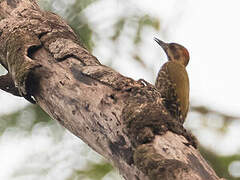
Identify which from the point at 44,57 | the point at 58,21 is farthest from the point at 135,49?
the point at 44,57

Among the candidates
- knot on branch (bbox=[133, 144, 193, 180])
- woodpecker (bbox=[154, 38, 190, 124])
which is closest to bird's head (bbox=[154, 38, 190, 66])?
woodpecker (bbox=[154, 38, 190, 124])

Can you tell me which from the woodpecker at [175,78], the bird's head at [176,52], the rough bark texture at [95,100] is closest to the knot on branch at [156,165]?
the rough bark texture at [95,100]

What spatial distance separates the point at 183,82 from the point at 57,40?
1.96 metres

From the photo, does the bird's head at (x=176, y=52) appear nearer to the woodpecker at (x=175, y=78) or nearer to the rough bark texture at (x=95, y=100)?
the woodpecker at (x=175, y=78)

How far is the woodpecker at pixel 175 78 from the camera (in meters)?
4.88

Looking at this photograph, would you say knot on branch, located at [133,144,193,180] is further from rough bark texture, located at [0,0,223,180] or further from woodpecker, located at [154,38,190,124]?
woodpecker, located at [154,38,190,124]

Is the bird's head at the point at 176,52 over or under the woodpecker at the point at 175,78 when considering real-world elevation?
over

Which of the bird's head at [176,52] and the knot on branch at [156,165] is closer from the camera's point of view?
the knot on branch at [156,165]

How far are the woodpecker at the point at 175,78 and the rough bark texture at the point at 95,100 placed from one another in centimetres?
131

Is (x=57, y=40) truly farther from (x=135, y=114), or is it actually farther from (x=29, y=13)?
(x=135, y=114)

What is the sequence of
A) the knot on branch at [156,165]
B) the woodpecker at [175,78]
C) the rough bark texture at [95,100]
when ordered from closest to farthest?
the knot on branch at [156,165]
the rough bark texture at [95,100]
the woodpecker at [175,78]

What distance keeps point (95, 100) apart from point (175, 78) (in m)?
2.41

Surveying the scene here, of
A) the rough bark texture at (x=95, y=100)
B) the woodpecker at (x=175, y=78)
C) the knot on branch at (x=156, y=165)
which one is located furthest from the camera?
the woodpecker at (x=175, y=78)

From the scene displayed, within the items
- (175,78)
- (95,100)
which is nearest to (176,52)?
(175,78)
